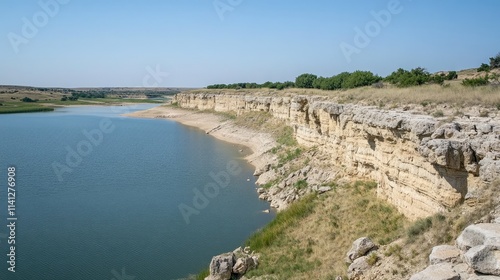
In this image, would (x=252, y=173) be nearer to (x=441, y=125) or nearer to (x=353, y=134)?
(x=353, y=134)

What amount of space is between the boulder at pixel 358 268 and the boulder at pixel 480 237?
4.12m

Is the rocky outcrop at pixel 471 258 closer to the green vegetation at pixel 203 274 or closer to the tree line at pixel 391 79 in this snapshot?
the green vegetation at pixel 203 274

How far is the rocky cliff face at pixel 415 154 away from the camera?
10672 mm

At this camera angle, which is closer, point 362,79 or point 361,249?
point 361,249

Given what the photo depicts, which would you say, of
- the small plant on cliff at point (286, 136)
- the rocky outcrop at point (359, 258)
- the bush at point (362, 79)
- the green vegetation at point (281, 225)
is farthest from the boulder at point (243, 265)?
the bush at point (362, 79)

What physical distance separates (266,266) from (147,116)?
79882 millimetres

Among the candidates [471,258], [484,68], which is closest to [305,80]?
[484,68]

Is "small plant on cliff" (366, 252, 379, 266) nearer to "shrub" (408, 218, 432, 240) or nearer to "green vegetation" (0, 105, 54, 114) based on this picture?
"shrub" (408, 218, 432, 240)

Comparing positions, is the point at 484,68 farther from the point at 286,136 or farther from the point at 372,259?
the point at 372,259

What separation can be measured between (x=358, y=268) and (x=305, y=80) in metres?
54.2

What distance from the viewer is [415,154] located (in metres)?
13.3

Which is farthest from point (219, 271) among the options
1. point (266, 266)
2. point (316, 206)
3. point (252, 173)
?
point (252, 173)

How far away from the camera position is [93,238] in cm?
1941

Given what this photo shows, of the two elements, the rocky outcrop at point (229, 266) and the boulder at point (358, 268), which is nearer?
the boulder at point (358, 268)
